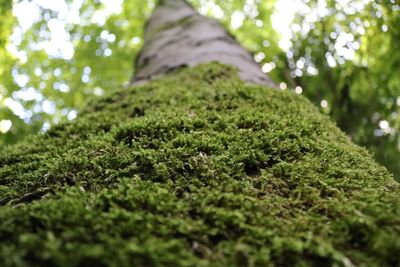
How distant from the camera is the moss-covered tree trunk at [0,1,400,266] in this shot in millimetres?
1164

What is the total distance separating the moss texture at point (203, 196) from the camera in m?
1.16

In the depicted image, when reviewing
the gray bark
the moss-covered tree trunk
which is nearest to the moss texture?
the moss-covered tree trunk

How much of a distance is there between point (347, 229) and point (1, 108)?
6902 millimetres

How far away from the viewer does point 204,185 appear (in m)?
1.57

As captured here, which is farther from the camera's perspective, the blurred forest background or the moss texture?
the blurred forest background

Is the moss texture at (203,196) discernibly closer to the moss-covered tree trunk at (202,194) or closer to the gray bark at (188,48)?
the moss-covered tree trunk at (202,194)

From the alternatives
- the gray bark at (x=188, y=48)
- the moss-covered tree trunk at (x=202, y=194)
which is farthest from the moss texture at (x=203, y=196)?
the gray bark at (x=188, y=48)

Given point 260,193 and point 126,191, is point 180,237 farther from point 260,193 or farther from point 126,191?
point 260,193

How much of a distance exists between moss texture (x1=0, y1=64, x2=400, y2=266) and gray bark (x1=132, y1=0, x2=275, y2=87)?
4.15 feet

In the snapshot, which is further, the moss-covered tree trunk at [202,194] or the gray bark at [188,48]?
the gray bark at [188,48]

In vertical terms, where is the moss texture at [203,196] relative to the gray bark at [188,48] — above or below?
below

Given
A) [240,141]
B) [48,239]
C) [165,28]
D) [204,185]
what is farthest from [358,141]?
[48,239]

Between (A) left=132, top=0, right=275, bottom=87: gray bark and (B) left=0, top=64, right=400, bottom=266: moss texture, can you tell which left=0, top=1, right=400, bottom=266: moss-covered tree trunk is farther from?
(A) left=132, top=0, right=275, bottom=87: gray bark

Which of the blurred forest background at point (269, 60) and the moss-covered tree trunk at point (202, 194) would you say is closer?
the moss-covered tree trunk at point (202, 194)
